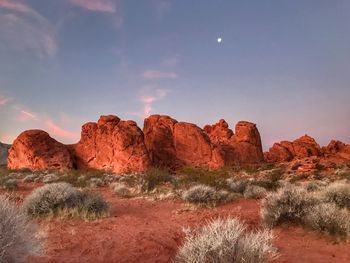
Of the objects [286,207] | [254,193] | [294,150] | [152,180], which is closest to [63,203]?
[286,207]

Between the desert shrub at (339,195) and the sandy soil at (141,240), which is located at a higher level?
the desert shrub at (339,195)

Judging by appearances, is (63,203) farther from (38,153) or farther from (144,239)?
(38,153)

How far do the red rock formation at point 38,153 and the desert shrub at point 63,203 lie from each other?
46.4m

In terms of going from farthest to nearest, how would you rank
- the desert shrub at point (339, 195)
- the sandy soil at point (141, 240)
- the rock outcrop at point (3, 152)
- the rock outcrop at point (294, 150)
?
the rock outcrop at point (3, 152) < the rock outcrop at point (294, 150) < the desert shrub at point (339, 195) < the sandy soil at point (141, 240)

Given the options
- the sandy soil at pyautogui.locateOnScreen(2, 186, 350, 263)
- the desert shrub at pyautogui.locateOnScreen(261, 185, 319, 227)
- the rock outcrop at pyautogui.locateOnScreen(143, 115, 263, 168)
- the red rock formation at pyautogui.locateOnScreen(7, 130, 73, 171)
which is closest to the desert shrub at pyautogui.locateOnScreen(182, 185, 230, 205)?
the sandy soil at pyautogui.locateOnScreen(2, 186, 350, 263)

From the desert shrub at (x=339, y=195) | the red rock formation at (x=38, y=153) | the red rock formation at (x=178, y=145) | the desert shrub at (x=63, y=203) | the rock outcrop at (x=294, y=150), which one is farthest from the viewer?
the rock outcrop at (x=294, y=150)

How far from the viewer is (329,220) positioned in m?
8.67

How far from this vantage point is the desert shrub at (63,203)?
10523mm

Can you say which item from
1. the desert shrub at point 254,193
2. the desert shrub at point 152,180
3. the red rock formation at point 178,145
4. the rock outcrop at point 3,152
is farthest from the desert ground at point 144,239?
the rock outcrop at point 3,152

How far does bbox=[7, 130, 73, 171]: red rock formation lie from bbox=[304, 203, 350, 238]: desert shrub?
5175 centimetres

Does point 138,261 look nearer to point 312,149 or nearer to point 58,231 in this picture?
point 58,231

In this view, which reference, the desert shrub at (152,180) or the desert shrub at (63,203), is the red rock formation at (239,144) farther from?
the desert shrub at (63,203)

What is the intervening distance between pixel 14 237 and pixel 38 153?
56.6 metres

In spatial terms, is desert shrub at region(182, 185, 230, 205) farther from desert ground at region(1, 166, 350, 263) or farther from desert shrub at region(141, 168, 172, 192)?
desert shrub at region(141, 168, 172, 192)
